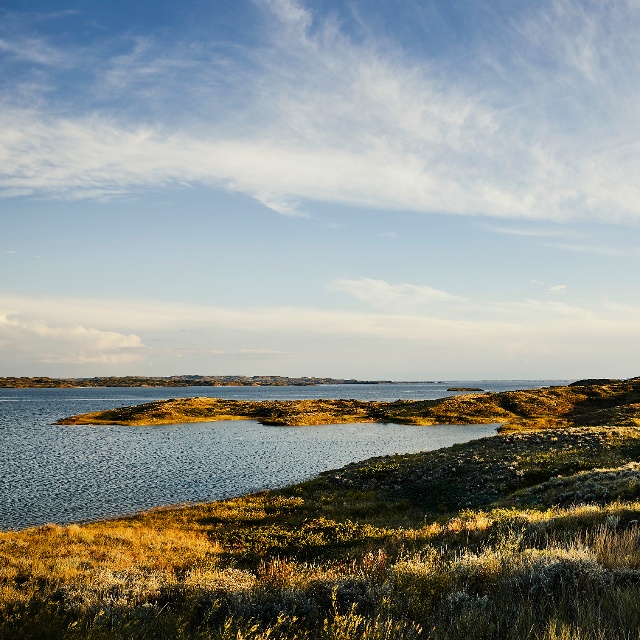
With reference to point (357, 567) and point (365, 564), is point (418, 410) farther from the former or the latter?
point (365, 564)

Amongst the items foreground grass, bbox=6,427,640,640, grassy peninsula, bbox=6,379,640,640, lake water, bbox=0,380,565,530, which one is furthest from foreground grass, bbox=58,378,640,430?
foreground grass, bbox=6,427,640,640

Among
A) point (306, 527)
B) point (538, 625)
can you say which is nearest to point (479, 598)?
point (538, 625)

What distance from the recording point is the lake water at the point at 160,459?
34844 millimetres

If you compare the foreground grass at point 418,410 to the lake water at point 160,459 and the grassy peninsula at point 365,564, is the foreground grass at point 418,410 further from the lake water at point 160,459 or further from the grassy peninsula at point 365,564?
the grassy peninsula at point 365,564

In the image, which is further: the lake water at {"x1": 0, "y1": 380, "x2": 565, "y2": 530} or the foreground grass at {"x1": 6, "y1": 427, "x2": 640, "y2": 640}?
the lake water at {"x1": 0, "y1": 380, "x2": 565, "y2": 530}

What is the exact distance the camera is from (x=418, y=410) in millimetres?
108250

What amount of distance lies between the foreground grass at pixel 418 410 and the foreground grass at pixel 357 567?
6474 cm

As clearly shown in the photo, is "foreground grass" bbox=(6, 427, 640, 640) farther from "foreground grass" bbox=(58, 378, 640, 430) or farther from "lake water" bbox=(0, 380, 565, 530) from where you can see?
"foreground grass" bbox=(58, 378, 640, 430)

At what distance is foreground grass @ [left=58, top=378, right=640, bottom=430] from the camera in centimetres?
9675

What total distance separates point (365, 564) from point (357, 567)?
658mm

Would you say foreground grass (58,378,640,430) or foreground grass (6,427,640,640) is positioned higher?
foreground grass (6,427,640,640)

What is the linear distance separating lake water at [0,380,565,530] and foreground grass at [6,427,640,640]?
6.67 meters

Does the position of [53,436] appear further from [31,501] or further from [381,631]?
[381,631]

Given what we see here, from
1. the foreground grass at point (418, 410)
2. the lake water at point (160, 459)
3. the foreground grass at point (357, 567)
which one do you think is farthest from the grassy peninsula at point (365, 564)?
the foreground grass at point (418, 410)
